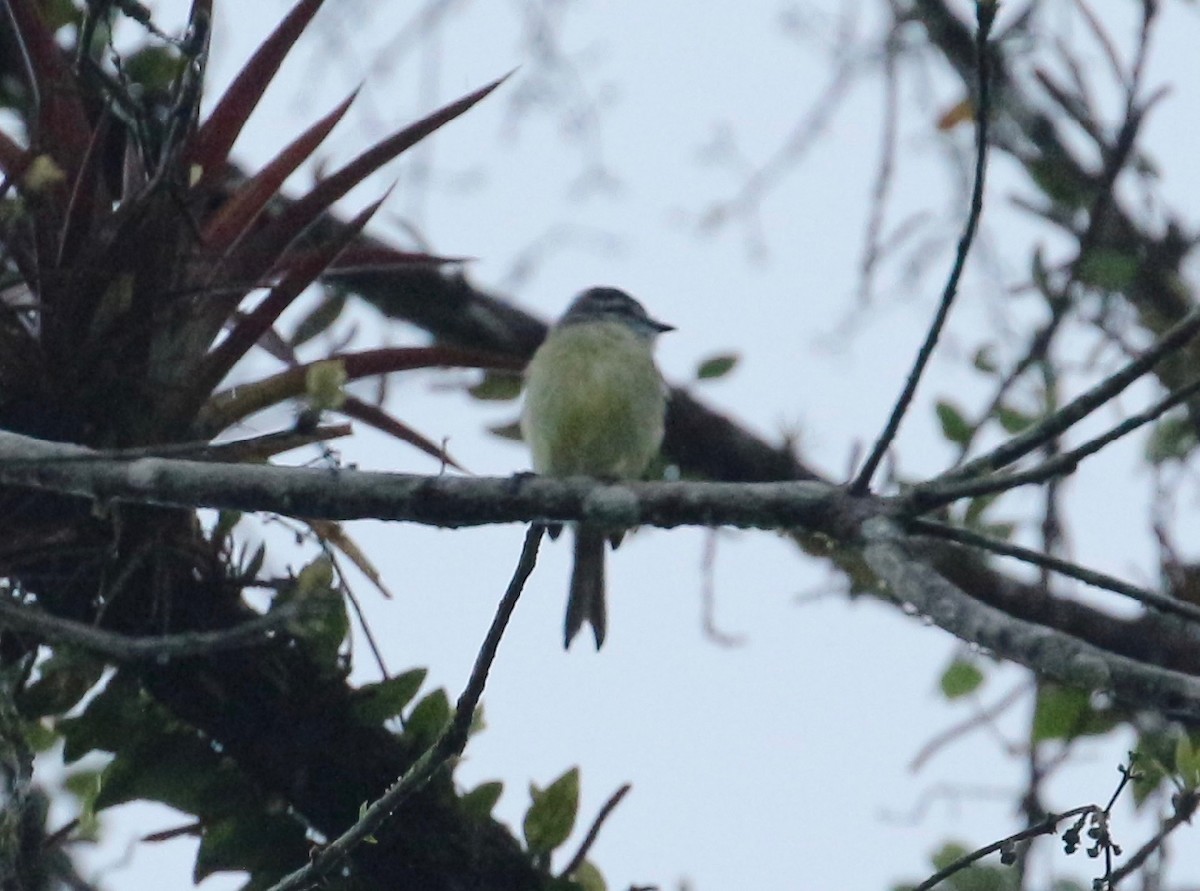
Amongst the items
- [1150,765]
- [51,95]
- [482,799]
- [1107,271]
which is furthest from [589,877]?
[1107,271]

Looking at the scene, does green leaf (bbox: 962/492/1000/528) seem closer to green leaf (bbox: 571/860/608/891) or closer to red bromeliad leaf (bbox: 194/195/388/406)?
green leaf (bbox: 571/860/608/891)

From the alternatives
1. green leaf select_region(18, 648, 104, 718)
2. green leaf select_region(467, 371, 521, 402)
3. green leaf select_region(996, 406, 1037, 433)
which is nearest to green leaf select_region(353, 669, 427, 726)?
green leaf select_region(18, 648, 104, 718)

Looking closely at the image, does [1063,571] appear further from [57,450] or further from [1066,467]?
[57,450]

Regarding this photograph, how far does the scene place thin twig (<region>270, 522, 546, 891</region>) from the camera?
2.00 m

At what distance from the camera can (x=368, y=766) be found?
118 inches

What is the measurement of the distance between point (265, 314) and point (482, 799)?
0.97 meters

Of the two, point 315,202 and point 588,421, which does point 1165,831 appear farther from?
point 588,421

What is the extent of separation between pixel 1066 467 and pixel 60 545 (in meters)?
1.70

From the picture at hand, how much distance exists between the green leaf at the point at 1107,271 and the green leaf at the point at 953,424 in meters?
0.45

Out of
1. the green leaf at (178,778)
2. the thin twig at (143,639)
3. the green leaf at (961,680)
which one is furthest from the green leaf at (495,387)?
the thin twig at (143,639)

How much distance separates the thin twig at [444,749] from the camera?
200cm

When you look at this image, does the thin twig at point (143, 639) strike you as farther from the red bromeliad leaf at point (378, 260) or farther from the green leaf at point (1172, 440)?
the green leaf at point (1172, 440)

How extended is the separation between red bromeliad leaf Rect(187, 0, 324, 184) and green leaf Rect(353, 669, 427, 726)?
1029 mm

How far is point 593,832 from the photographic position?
9.46 ft
